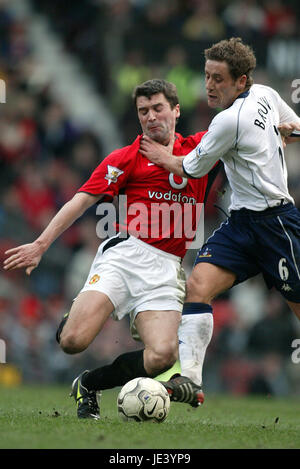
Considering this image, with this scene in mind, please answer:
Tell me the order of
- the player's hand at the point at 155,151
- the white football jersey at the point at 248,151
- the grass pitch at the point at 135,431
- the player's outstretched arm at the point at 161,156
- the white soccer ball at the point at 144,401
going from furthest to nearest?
the player's hand at the point at 155,151 → the player's outstretched arm at the point at 161,156 → the white football jersey at the point at 248,151 → the white soccer ball at the point at 144,401 → the grass pitch at the point at 135,431

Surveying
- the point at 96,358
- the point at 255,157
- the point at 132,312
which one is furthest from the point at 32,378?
the point at 255,157

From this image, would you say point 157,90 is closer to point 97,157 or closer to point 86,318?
point 86,318

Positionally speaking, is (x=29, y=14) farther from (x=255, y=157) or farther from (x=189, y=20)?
(x=255, y=157)

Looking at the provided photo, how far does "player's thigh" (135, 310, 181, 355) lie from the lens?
6039 millimetres

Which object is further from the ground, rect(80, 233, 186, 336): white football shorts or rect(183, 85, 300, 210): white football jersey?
rect(183, 85, 300, 210): white football jersey

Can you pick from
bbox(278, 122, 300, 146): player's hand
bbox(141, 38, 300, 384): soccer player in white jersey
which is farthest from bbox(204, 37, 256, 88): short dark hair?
bbox(278, 122, 300, 146): player's hand

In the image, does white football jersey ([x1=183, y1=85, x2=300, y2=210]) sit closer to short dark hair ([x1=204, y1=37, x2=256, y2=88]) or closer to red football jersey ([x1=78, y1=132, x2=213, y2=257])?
short dark hair ([x1=204, y1=37, x2=256, y2=88])

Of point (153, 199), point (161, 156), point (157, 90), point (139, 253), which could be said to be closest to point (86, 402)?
point (139, 253)

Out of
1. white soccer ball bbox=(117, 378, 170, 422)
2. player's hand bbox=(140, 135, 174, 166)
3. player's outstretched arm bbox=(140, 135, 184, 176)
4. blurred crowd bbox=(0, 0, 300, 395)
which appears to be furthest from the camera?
blurred crowd bbox=(0, 0, 300, 395)

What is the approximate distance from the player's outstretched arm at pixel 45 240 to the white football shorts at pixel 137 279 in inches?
18.2

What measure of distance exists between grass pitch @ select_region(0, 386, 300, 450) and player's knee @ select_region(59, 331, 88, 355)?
51 cm

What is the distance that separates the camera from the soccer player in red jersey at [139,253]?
239 inches

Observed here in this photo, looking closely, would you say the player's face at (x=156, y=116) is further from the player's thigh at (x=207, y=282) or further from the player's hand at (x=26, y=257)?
the player's hand at (x=26, y=257)

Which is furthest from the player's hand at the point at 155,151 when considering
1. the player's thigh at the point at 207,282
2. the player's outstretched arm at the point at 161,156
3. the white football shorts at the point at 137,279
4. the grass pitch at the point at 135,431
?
the grass pitch at the point at 135,431
